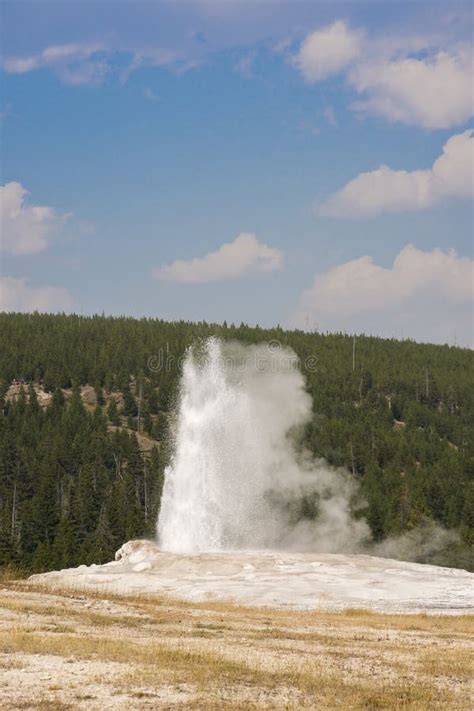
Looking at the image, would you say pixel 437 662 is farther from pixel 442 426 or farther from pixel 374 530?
pixel 442 426

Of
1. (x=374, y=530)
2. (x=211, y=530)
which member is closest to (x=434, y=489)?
(x=374, y=530)

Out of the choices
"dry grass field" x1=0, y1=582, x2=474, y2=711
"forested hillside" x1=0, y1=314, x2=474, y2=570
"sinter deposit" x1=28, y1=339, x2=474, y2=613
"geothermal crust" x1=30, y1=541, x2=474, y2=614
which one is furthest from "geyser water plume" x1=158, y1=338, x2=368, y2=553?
"dry grass field" x1=0, y1=582, x2=474, y2=711

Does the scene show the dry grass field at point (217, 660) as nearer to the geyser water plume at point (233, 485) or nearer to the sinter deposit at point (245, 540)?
the sinter deposit at point (245, 540)

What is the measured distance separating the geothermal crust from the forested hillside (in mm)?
38906

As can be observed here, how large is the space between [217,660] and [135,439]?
351 feet

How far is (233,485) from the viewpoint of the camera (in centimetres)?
6700

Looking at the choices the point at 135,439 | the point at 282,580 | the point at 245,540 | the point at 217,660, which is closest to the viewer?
the point at 217,660

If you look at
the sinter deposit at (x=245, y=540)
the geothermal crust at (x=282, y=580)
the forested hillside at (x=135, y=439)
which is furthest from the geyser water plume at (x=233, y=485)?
the forested hillside at (x=135, y=439)

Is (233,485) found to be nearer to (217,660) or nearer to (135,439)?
(217,660)

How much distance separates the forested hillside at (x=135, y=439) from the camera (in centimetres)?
9644

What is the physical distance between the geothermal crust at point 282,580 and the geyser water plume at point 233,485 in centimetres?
583

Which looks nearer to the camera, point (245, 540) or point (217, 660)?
point (217, 660)

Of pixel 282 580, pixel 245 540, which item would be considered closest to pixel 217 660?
pixel 282 580

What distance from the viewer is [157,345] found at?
191 metres
